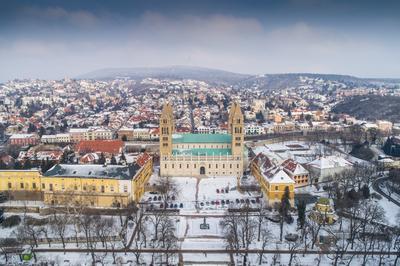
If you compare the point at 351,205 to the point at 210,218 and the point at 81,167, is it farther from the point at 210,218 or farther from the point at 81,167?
the point at 81,167

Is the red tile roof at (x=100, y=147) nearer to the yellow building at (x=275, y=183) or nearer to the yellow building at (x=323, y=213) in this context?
the yellow building at (x=275, y=183)

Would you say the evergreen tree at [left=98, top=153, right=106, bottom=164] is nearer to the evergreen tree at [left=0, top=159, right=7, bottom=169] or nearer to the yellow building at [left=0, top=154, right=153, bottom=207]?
the yellow building at [left=0, top=154, right=153, bottom=207]

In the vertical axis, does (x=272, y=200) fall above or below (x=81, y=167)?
below

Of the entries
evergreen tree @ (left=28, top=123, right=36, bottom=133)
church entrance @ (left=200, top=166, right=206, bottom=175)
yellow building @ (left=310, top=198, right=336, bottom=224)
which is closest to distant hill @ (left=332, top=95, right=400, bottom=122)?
church entrance @ (left=200, top=166, right=206, bottom=175)

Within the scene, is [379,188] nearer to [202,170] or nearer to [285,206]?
[285,206]

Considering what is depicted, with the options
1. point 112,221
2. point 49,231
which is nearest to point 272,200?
point 112,221

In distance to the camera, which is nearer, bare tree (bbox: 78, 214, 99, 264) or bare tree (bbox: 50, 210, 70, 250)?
bare tree (bbox: 78, 214, 99, 264)

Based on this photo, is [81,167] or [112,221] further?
[81,167]
